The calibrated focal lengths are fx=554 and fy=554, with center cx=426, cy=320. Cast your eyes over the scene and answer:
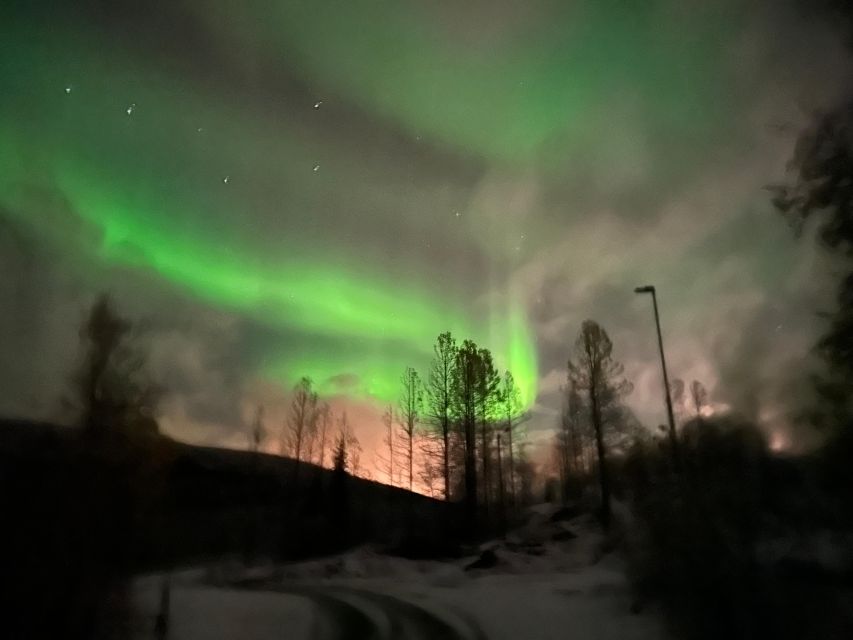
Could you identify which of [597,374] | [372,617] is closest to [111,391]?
[372,617]

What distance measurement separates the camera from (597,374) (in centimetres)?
389

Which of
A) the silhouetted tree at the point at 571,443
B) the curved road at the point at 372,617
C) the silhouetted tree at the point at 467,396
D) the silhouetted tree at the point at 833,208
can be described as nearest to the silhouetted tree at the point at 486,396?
the silhouetted tree at the point at 467,396

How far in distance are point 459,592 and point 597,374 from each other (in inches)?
66.9

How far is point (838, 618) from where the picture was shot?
259 centimetres

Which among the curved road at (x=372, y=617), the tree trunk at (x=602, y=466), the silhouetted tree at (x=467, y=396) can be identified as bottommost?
the curved road at (x=372, y=617)

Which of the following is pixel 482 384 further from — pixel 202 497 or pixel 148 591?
pixel 148 591

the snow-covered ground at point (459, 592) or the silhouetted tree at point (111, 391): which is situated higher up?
the silhouetted tree at point (111, 391)

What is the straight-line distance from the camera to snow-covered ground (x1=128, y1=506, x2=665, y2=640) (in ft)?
9.21

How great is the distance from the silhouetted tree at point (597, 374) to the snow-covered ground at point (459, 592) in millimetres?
708

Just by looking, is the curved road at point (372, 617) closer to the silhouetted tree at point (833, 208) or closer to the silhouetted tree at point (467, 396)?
the silhouetted tree at point (467, 396)

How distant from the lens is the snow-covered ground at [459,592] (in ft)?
9.21

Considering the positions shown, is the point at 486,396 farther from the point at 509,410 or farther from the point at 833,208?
the point at 833,208

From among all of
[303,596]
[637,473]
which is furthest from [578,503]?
[303,596]

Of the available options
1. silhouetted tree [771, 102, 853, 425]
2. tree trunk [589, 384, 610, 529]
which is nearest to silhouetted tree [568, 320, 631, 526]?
tree trunk [589, 384, 610, 529]
